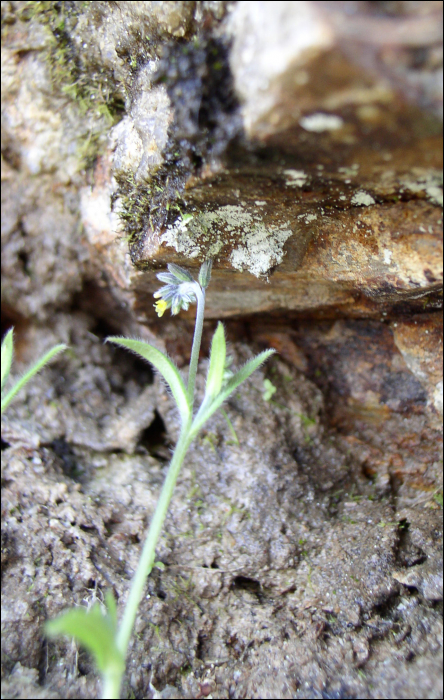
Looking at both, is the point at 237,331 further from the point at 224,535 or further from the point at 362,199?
the point at 362,199

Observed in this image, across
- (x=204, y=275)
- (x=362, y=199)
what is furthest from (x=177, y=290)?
(x=362, y=199)

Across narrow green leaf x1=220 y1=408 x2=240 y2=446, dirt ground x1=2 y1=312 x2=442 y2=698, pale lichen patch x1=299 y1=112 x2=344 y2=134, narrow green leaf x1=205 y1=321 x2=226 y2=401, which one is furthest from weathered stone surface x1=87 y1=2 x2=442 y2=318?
dirt ground x1=2 y1=312 x2=442 y2=698

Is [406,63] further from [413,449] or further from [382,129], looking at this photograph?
[413,449]

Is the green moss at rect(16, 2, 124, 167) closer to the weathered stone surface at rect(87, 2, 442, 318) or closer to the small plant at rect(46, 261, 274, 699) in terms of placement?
the weathered stone surface at rect(87, 2, 442, 318)

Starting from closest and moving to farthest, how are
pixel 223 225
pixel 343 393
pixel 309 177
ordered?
pixel 309 177, pixel 223 225, pixel 343 393

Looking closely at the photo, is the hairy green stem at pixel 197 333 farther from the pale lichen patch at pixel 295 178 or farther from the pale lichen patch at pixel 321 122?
the pale lichen patch at pixel 321 122

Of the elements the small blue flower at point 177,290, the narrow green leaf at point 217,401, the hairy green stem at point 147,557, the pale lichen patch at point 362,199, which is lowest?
the hairy green stem at point 147,557

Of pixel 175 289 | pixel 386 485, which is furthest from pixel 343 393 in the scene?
pixel 175 289

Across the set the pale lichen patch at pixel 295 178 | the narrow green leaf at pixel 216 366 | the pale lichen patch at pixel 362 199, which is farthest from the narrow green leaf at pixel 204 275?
the pale lichen patch at pixel 362 199
